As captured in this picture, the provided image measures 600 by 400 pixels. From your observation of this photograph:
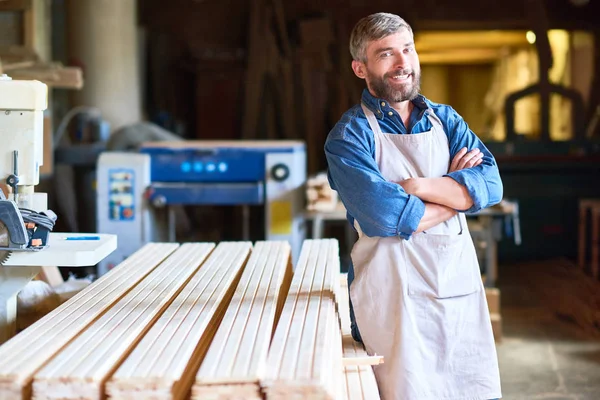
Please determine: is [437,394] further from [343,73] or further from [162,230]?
[343,73]

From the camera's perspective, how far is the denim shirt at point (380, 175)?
221 centimetres

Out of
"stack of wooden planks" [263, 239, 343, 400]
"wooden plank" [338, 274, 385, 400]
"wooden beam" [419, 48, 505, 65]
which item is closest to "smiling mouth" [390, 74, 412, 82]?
"stack of wooden planks" [263, 239, 343, 400]

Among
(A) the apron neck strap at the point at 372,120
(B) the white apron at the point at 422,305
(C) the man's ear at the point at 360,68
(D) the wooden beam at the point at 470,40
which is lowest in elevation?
(B) the white apron at the point at 422,305

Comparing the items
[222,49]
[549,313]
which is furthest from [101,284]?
[222,49]

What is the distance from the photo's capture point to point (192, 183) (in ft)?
17.5

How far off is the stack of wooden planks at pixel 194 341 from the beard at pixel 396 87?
62cm

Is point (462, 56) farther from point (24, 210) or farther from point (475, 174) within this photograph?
point (24, 210)

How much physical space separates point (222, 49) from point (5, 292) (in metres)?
6.14

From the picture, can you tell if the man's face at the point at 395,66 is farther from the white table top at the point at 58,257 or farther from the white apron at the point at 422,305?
the white table top at the point at 58,257

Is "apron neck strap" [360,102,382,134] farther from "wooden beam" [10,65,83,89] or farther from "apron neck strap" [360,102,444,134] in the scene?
"wooden beam" [10,65,83,89]

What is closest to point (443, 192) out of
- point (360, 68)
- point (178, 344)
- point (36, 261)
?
point (360, 68)

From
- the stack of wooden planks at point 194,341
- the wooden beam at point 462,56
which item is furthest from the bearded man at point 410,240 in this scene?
the wooden beam at point 462,56

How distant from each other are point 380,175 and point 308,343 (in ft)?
2.00

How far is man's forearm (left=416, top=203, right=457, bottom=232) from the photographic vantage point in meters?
2.29
